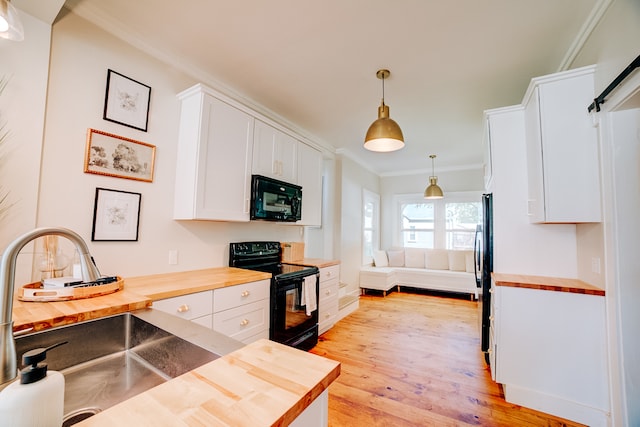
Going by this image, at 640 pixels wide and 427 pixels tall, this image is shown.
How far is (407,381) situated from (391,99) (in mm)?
2708

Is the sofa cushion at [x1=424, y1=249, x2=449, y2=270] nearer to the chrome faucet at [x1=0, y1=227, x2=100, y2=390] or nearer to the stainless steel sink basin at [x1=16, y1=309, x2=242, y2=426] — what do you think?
the stainless steel sink basin at [x1=16, y1=309, x2=242, y2=426]

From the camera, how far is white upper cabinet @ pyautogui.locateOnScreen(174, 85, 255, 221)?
2156 mm

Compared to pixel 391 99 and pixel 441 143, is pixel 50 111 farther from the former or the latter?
pixel 441 143

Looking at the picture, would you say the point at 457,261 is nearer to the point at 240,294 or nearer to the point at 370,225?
the point at 370,225

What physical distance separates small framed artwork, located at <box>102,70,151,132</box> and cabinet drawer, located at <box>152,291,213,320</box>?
4.37 ft

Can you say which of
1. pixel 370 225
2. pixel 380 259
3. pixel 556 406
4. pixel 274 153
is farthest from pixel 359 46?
pixel 380 259

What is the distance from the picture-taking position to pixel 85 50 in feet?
5.96

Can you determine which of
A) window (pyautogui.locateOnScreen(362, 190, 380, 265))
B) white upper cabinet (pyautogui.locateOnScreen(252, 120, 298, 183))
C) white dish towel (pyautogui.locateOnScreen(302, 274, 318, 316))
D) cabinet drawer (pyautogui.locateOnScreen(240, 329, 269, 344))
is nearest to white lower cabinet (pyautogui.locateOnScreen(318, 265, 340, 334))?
white dish towel (pyautogui.locateOnScreen(302, 274, 318, 316))

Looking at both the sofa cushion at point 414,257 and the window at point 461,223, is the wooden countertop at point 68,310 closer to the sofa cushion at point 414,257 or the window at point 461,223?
the sofa cushion at point 414,257

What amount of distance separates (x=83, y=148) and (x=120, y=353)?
55.8 inches

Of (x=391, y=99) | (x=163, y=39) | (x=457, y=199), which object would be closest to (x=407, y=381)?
(x=391, y=99)

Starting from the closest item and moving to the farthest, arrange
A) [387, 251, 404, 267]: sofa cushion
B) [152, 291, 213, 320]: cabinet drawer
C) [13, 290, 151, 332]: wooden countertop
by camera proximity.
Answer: [13, 290, 151, 332]: wooden countertop, [152, 291, 213, 320]: cabinet drawer, [387, 251, 404, 267]: sofa cushion

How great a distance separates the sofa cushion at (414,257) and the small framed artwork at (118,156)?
5.12 m


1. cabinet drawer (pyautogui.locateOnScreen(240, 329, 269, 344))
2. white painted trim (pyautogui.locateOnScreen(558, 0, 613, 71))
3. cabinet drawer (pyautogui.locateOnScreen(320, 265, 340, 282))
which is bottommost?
cabinet drawer (pyautogui.locateOnScreen(240, 329, 269, 344))
